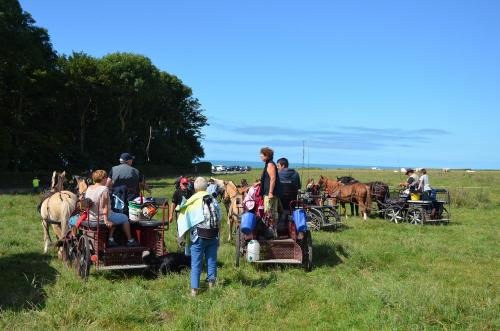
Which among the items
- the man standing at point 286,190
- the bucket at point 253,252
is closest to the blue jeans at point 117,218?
the bucket at point 253,252

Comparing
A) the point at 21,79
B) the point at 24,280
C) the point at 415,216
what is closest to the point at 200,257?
the point at 24,280

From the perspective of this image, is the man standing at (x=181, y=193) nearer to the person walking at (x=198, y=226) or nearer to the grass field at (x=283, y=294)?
the grass field at (x=283, y=294)

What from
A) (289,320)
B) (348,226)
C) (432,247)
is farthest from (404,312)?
(348,226)

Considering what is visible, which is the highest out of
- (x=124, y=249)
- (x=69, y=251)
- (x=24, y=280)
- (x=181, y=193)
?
(x=181, y=193)

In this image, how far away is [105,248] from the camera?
846 cm

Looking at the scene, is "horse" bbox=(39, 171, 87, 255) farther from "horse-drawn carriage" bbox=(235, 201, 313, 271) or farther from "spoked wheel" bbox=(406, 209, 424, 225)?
"spoked wheel" bbox=(406, 209, 424, 225)

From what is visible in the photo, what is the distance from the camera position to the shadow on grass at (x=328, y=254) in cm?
1031

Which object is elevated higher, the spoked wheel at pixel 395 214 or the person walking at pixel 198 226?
the person walking at pixel 198 226

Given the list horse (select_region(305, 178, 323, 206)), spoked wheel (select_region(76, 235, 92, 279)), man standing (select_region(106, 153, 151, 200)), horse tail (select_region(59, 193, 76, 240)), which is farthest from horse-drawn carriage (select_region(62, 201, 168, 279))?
horse (select_region(305, 178, 323, 206))

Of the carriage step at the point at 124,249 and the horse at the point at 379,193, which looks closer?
the carriage step at the point at 124,249

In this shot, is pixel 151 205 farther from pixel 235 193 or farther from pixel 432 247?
pixel 432 247

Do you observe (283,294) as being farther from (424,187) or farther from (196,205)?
(424,187)

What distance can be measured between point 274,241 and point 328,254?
2.03m

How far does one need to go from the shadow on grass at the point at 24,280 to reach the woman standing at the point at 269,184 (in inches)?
154
